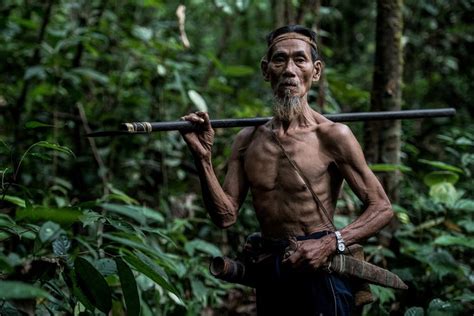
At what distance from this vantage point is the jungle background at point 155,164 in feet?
8.79

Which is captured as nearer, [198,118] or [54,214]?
[54,214]

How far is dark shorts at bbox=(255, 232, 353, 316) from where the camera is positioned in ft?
8.34

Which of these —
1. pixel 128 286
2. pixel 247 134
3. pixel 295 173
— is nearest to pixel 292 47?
pixel 247 134

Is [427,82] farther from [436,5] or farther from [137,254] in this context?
[137,254]

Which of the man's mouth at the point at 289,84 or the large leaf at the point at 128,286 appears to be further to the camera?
the man's mouth at the point at 289,84

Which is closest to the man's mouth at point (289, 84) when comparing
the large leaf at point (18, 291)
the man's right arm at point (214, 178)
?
the man's right arm at point (214, 178)

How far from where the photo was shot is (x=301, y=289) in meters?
2.57

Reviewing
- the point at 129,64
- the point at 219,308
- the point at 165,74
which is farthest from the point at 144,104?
the point at 219,308

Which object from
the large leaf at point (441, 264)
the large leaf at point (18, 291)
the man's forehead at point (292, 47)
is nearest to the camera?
the large leaf at point (18, 291)

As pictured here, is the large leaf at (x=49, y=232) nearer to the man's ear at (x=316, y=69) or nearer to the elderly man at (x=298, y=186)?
the elderly man at (x=298, y=186)

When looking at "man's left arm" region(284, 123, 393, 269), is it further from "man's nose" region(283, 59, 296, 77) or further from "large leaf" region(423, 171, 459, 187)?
"large leaf" region(423, 171, 459, 187)

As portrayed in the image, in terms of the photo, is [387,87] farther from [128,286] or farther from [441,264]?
[128,286]

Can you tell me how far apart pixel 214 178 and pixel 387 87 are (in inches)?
81.1

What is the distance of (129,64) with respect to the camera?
6.30m
